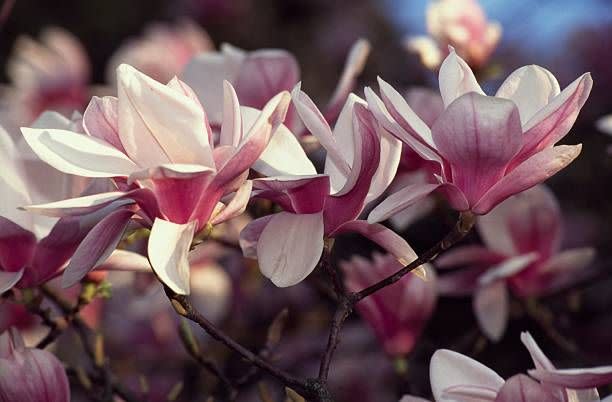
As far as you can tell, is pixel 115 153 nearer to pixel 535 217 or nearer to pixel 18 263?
pixel 18 263

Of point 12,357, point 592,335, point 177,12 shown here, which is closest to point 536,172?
point 12,357

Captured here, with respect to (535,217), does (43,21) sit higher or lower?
lower

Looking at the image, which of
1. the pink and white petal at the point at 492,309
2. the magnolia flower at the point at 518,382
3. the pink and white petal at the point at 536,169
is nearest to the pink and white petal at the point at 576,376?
the magnolia flower at the point at 518,382

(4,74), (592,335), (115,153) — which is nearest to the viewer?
(115,153)

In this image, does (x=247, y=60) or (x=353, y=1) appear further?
(x=353, y=1)

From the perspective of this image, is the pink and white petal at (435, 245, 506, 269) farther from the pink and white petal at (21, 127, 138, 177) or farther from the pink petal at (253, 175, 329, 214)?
the pink and white petal at (21, 127, 138, 177)

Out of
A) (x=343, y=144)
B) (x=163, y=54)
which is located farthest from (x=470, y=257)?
(x=163, y=54)
